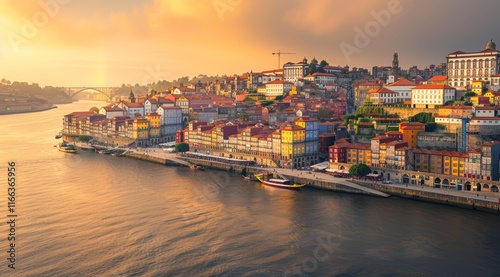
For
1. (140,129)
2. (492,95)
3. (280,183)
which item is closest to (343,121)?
(492,95)

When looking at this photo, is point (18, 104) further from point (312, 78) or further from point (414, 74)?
point (414, 74)

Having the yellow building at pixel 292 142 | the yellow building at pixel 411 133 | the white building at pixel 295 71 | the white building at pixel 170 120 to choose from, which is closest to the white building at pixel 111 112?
the white building at pixel 170 120

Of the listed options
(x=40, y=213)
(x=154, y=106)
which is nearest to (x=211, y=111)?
(x=154, y=106)

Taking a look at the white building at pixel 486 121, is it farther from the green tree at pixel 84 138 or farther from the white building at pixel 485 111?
the green tree at pixel 84 138

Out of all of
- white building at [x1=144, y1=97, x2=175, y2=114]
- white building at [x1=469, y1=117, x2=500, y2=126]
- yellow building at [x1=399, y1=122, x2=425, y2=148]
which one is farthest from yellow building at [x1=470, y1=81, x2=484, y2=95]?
white building at [x1=144, y1=97, x2=175, y2=114]

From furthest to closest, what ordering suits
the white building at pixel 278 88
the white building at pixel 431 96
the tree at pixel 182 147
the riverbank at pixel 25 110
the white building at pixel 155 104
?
the riverbank at pixel 25 110, the white building at pixel 278 88, the white building at pixel 155 104, the tree at pixel 182 147, the white building at pixel 431 96

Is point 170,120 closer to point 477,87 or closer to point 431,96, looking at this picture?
point 431,96
